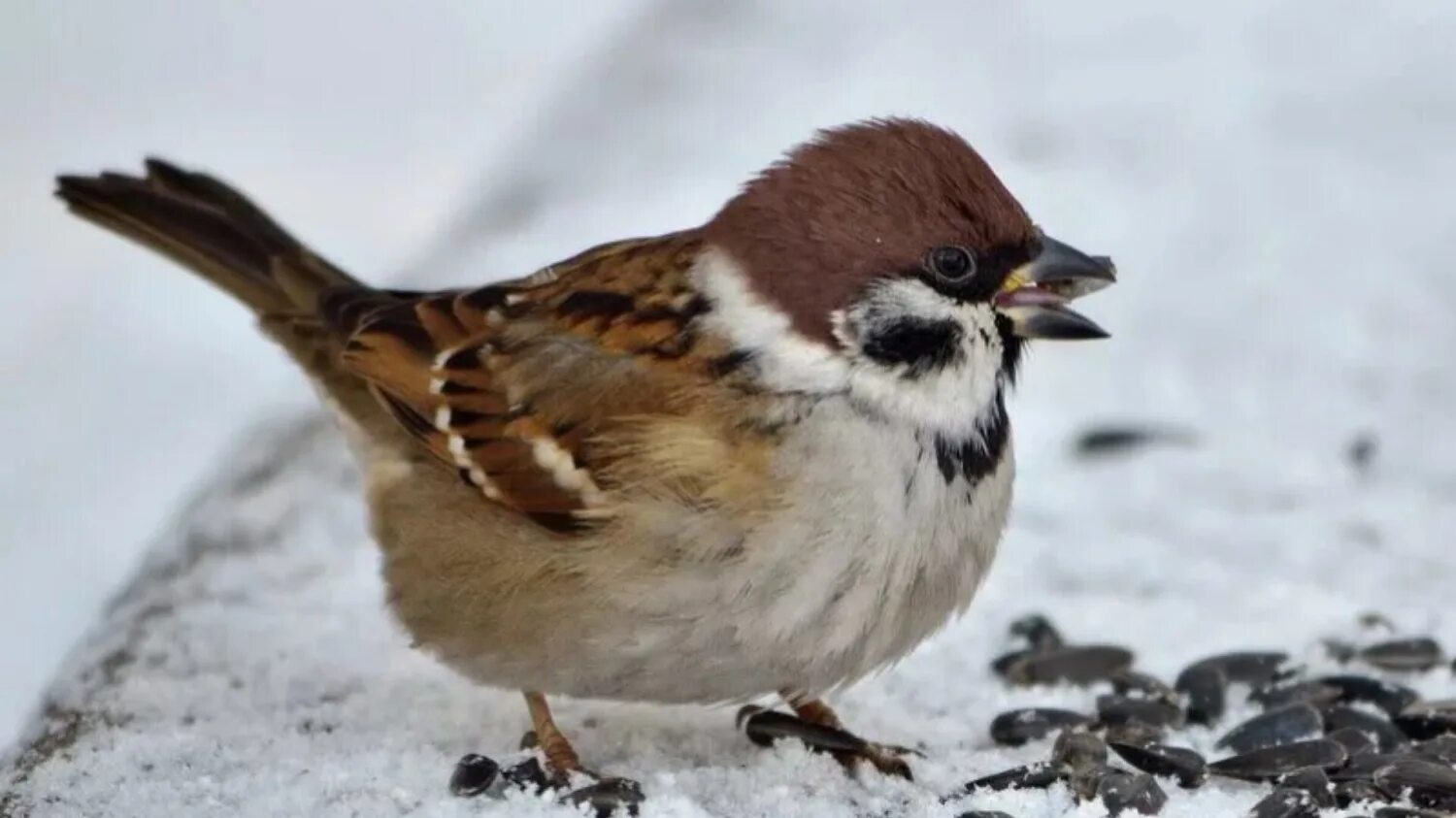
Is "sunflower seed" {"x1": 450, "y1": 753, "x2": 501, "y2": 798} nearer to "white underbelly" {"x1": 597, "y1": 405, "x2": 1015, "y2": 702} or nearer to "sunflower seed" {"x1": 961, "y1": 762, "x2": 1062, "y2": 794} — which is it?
"white underbelly" {"x1": 597, "y1": 405, "x2": 1015, "y2": 702}

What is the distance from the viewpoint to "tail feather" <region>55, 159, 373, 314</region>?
4176 mm

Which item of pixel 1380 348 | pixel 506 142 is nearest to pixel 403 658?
pixel 1380 348

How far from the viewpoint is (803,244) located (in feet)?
10.5

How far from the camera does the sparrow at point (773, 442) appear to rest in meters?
3.14

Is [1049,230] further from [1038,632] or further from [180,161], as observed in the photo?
[180,161]

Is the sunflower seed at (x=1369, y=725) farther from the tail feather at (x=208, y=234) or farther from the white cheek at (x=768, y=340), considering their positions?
the tail feather at (x=208, y=234)

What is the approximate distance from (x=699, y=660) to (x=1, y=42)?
19.8ft

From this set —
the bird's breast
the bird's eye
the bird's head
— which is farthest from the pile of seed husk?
the bird's eye

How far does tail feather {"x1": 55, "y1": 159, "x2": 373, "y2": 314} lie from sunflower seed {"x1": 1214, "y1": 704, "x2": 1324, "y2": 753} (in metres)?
1.58

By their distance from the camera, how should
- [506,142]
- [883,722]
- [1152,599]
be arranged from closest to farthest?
[883,722] → [1152,599] → [506,142]

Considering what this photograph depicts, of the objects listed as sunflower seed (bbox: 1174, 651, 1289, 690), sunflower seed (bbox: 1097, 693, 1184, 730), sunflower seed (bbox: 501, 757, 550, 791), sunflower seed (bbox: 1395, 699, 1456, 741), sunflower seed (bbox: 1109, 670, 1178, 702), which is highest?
sunflower seed (bbox: 1174, 651, 1289, 690)

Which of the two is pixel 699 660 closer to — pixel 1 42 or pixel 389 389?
pixel 389 389

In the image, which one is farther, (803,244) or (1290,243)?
(1290,243)

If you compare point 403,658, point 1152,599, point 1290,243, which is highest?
point 1290,243
